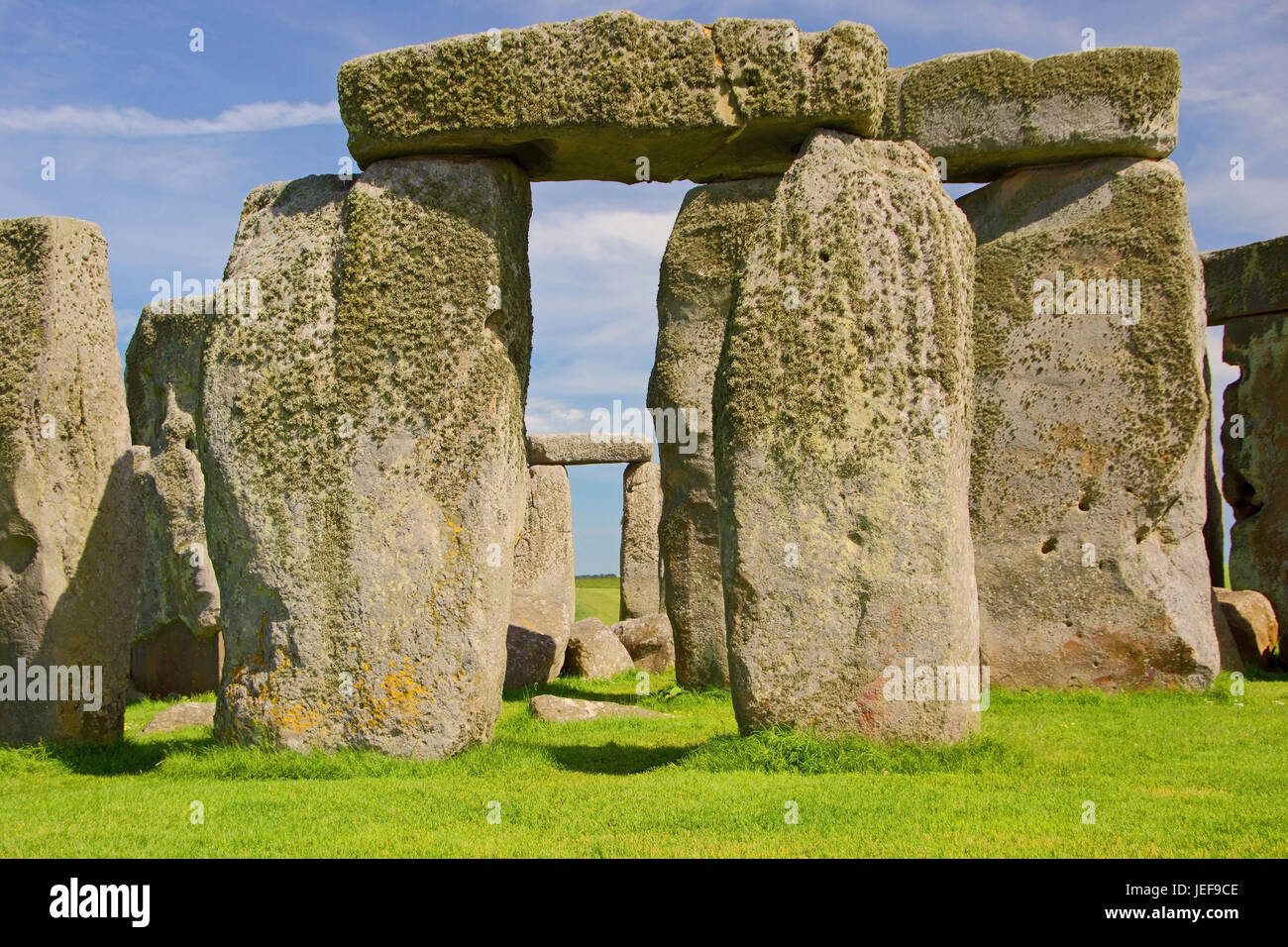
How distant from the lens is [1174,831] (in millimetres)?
5422

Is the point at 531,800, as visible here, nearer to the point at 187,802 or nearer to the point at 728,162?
the point at 187,802

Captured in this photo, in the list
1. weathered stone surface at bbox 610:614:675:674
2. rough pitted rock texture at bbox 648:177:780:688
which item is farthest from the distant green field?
rough pitted rock texture at bbox 648:177:780:688

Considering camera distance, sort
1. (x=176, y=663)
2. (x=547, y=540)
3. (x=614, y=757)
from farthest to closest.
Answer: (x=547, y=540) < (x=176, y=663) < (x=614, y=757)

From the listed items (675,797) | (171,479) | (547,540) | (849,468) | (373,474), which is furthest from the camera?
(547,540)

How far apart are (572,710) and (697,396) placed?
3.64 meters

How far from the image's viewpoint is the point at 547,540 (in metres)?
18.0

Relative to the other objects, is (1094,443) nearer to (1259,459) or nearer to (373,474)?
(1259,459)

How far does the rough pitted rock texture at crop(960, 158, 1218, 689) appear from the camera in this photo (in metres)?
10.6

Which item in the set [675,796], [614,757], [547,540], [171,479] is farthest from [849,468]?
[547,540]

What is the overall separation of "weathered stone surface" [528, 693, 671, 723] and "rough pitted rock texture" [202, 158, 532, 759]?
5.48 feet

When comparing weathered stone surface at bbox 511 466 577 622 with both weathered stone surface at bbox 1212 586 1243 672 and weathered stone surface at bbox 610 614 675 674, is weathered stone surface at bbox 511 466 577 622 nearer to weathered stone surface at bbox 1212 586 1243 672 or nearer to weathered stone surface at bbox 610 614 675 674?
weathered stone surface at bbox 610 614 675 674
